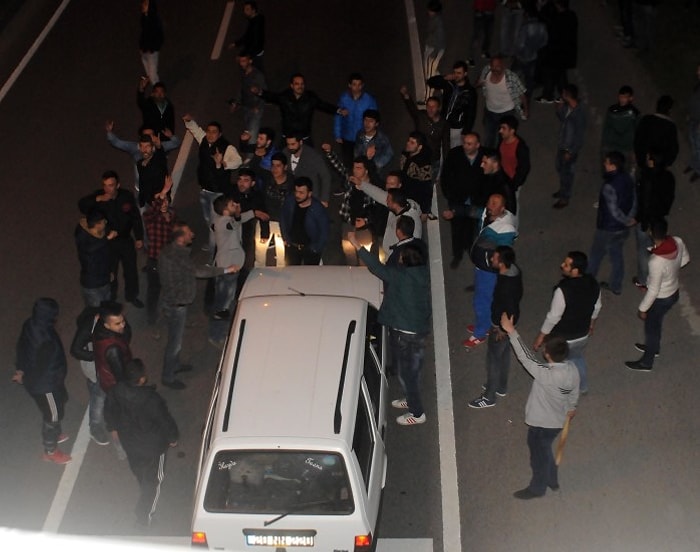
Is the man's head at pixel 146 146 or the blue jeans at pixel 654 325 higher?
the man's head at pixel 146 146

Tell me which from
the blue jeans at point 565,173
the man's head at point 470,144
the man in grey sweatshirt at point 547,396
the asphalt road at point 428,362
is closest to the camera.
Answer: the man in grey sweatshirt at point 547,396

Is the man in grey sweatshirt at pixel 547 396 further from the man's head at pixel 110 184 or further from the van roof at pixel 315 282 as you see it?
the man's head at pixel 110 184

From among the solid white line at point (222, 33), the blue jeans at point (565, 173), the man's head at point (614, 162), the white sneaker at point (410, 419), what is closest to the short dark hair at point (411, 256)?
the white sneaker at point (410, 419)

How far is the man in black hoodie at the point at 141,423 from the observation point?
9383 millimetres

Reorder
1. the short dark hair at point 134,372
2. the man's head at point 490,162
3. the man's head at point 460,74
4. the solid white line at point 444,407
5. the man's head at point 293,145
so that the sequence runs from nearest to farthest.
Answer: the short dark hair at point 134,372 < the solid white line at point 444,407 < the man's head at point 490,162 < the man's head at point 293,145 < the man's head at point 460,74

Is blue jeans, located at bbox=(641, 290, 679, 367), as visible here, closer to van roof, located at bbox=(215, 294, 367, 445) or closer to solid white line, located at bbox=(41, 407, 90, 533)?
van roof, located at bbox=(215, 294, 367, 445)

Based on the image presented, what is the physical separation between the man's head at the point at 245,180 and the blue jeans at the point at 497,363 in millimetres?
3377

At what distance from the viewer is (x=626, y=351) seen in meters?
12.1

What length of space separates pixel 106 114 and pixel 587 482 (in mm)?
10493

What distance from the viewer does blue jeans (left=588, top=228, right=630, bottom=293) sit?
12.6 metres

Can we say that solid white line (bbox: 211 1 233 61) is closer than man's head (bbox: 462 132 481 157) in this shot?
No

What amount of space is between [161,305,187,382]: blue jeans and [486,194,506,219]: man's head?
339 cm

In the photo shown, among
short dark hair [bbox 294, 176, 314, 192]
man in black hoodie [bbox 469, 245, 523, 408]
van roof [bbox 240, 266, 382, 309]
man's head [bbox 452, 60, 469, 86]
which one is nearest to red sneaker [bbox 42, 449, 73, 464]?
van roof [bbox 240, 266, 382, 309]

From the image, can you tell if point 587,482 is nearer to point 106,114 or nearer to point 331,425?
point 331,425
